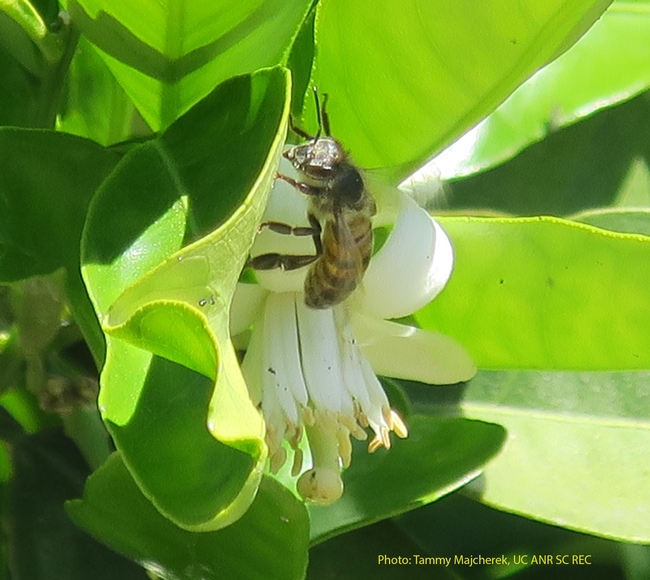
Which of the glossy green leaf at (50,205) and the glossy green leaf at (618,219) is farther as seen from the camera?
the glossy green leaf at (618,219)

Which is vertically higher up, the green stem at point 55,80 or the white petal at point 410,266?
the green stem at point 55,80

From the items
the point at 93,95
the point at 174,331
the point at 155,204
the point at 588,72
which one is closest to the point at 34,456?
the point at 93,95

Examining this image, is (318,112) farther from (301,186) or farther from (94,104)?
(94,104)

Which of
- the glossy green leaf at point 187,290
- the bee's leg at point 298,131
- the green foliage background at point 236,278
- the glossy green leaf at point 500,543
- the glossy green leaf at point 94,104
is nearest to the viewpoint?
the glossy green leaf at point 187,290

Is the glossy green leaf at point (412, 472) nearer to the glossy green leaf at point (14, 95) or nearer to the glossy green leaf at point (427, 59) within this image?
the glossy green leaf at point (427, 59)

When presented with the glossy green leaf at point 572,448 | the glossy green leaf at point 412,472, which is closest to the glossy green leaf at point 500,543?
the glossy green leaf at point 572,448
